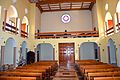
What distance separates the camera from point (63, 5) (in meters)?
18.5

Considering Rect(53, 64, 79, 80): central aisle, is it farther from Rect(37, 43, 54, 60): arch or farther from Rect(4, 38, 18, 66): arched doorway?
Rect(37, 43, 54, 60): arch

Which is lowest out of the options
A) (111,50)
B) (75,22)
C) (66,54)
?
(66,54)

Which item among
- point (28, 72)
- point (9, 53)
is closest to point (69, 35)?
point (9, 53)

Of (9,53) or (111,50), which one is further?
(111,50)

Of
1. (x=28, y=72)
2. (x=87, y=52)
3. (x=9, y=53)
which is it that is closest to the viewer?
(x=28, y=72)

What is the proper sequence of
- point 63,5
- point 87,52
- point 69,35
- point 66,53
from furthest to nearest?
point 87,52, point 63,5, point 66,53, point 69,35

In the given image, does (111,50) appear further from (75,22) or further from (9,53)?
(9,53)

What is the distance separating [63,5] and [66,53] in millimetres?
5756

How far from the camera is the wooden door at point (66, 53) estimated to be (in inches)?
703

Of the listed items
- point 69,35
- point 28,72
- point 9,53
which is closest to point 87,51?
point 69,35

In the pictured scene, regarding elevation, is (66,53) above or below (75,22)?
below

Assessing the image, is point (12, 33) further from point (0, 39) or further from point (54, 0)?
point (54, 0)

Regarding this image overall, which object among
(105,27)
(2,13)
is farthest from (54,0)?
(2,13)

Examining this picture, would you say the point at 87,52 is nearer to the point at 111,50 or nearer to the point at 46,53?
the point at 111,50
